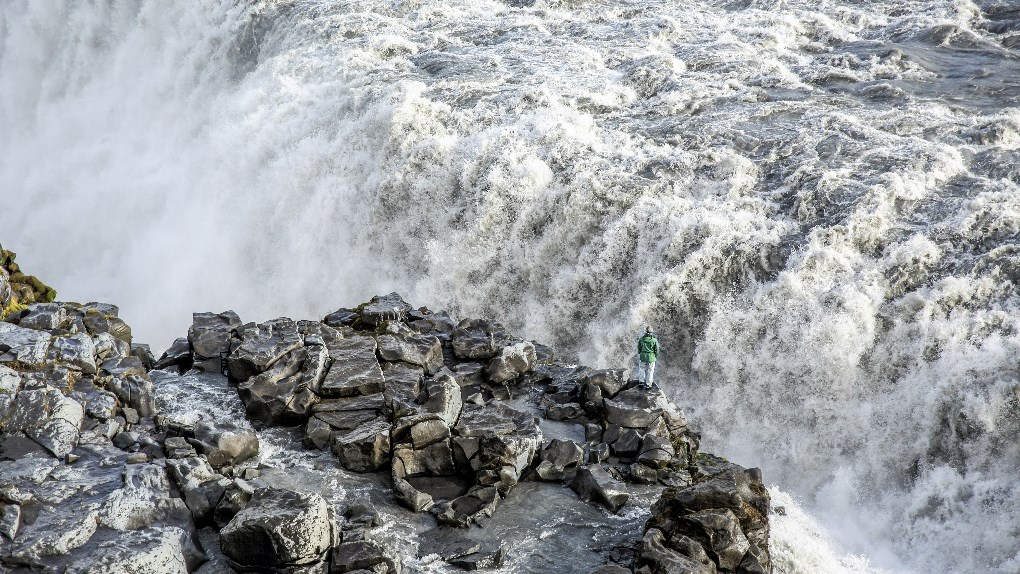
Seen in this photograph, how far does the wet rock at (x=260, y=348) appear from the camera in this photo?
1478 cm

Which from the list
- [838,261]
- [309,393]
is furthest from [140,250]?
[838,261]

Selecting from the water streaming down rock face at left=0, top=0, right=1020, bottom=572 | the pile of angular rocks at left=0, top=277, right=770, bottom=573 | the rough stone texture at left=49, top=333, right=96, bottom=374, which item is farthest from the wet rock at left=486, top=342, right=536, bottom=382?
the rough stone texture at left=49, top=333, right=96, bottom=374

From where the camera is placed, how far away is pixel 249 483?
472 inches

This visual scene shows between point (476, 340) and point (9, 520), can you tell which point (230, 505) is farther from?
point (476, 340)

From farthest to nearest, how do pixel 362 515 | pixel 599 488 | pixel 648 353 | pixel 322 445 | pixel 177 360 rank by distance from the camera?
pixel 177 360 < pixel 648 353 < pixel 322 445 < pixel 599 488 < pixel 362 515

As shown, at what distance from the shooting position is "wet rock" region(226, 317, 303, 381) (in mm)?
14781

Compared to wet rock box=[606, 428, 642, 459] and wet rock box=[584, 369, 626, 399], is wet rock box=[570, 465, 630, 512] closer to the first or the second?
wet rock box=[606, 428, 642, 459]

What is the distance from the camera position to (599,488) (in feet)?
40.7

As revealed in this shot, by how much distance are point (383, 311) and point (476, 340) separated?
227 cm

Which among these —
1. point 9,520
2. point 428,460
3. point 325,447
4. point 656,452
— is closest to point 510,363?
point 428,460

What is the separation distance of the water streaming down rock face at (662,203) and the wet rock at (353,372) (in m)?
5.89

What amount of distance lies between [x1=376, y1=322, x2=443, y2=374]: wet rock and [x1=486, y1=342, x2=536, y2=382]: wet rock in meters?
1.10

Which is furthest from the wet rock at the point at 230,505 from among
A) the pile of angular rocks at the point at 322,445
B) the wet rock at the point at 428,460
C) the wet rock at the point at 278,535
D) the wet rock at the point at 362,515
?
the wet rock at the point at 428,460

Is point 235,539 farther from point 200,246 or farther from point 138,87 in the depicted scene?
point 138,87
